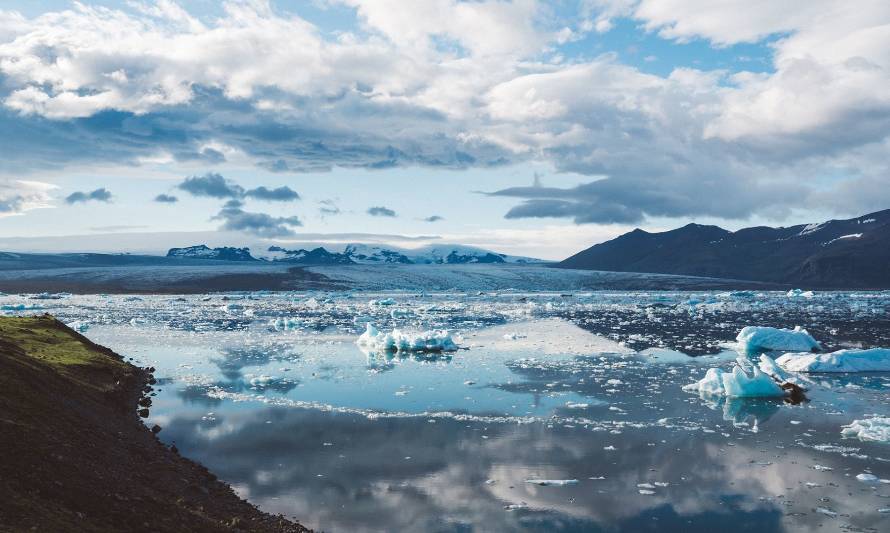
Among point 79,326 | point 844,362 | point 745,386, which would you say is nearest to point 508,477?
point 745,386

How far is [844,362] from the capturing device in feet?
87.8

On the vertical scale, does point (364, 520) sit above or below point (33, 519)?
below

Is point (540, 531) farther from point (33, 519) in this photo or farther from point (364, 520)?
point (33, 519)

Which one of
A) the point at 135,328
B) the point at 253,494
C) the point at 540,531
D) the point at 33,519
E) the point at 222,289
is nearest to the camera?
the point at 33,519

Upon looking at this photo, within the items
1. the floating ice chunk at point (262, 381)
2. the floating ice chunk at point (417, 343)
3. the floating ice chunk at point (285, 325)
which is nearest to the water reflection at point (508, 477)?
the floating ice chunk at point (262, 381)

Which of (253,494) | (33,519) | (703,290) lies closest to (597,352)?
(253,494)

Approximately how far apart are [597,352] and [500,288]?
93.9 metres

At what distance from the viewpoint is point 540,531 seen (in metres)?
10.8

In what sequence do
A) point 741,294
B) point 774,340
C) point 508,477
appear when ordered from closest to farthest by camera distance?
point 508,477
point 774,340
point 741,294

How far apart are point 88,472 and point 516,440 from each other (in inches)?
369

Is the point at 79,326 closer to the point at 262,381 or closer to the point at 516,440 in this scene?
the point at 262,381

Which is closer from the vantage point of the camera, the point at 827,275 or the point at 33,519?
→ the point at 33,519

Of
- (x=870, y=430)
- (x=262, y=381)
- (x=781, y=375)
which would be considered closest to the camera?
(x=870, y=430)

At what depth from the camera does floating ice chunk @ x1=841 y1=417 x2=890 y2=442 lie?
52.4ft
